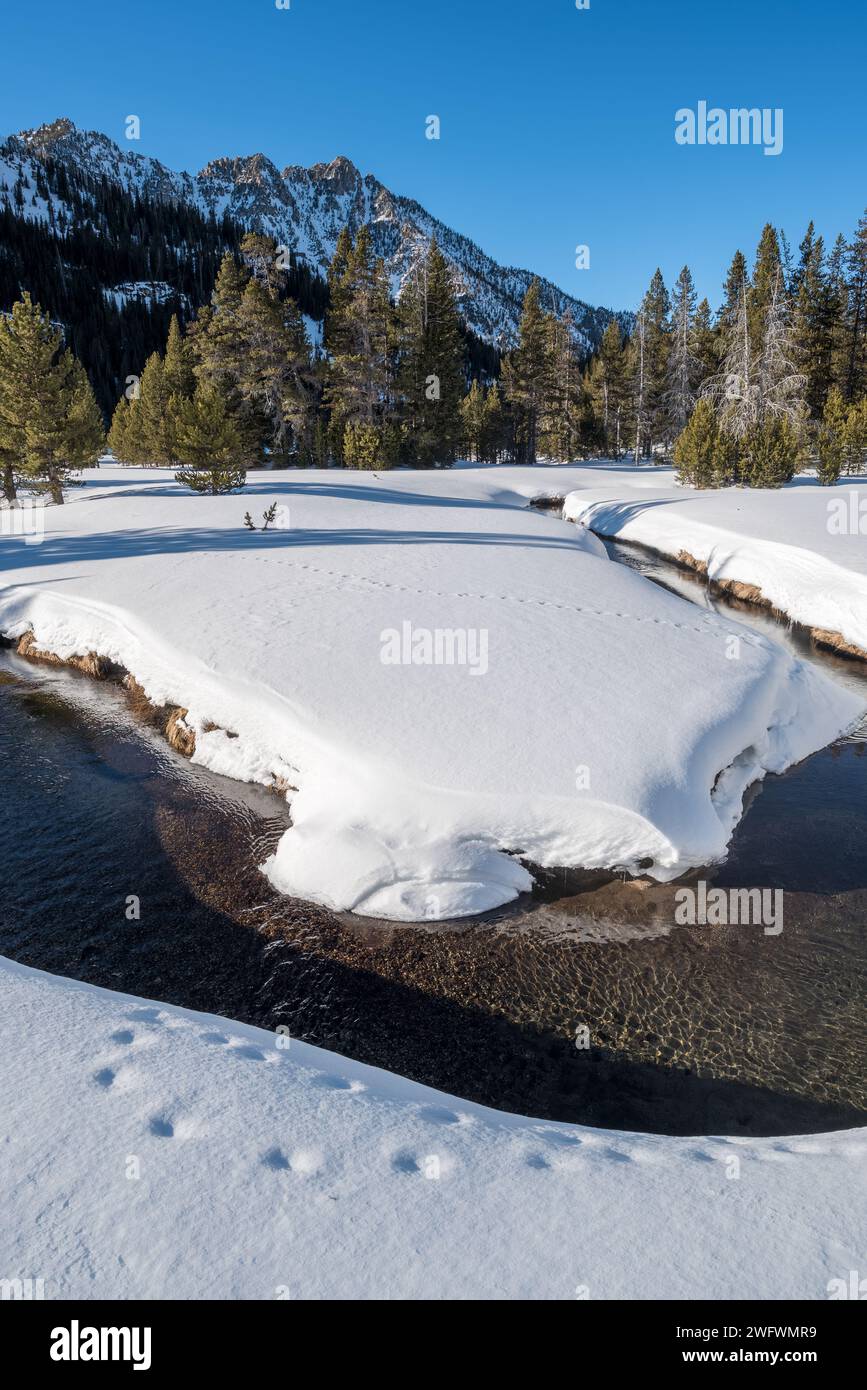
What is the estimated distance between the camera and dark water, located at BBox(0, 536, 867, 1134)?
552 cm

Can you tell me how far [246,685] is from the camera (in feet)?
34.7

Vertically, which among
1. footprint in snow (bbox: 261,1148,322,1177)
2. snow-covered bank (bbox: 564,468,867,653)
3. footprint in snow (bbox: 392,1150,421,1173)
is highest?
snow-covered bank (bbox: 564,468,867,653)

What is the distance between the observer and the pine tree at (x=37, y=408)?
26500mm

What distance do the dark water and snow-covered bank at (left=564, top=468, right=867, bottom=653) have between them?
10090 millimetres

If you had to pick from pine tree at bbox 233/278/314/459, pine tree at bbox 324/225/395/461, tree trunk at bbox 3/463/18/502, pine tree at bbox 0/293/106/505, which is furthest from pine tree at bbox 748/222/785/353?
tree trunk at bbox 3/463/18/502

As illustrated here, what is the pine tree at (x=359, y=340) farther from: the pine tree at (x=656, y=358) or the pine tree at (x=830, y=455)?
the pine tree at (x=656, y=358)

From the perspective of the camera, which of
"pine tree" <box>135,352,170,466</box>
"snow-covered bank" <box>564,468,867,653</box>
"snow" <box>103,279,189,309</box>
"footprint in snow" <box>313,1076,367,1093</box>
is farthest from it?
"snow" <box>103,279,189,309</box>

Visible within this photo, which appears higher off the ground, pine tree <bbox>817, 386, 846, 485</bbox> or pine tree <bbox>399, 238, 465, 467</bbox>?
pine tree <bbox>399, 238, 465, 467</bbox>

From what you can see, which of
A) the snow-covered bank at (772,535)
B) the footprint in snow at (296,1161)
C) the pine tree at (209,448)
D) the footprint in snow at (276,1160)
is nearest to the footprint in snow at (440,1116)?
the footprint in snow at (296,1161)

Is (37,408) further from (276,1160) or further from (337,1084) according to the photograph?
(276,1160)

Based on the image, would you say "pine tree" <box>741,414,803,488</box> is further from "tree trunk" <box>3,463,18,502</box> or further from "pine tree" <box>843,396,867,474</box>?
"tree trunk" <box>3,463,18,502</box>
